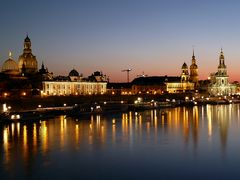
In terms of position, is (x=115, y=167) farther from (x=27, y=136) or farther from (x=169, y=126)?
(x=169, y=126)

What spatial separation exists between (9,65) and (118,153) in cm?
5178

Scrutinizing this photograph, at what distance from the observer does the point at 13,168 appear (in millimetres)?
18422

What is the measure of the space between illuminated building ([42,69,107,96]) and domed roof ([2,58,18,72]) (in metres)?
5.77

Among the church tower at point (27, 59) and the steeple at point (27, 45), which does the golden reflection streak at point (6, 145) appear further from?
the steeple at point (27, 45)

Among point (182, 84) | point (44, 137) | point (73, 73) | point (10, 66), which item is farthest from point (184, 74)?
point (44, 137)

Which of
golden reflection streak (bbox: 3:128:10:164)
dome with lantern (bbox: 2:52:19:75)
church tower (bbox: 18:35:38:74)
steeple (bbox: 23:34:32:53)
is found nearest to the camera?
golden reflection streak (bbox: 3:128:10:164)

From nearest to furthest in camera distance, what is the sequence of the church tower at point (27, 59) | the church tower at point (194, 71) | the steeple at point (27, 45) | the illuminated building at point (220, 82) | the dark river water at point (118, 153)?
1. the dark river water at point (118, 153)
2. the church tower at point (27, 59)
3. the steeple at point (27, 45)
4. the illuminated building at point (220, 82)
5. the church tower at point (194, 71)

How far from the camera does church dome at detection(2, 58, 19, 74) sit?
6956 centimetres

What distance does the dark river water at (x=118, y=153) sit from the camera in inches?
700

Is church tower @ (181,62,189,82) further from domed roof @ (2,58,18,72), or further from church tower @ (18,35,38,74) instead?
domed roof @ (2,58,18,72)

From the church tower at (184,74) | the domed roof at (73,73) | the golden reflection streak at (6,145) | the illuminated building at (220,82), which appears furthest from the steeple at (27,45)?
the illuminated building at (220,82)

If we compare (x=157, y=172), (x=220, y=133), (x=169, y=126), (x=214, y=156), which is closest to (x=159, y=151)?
(x=214, y=156)

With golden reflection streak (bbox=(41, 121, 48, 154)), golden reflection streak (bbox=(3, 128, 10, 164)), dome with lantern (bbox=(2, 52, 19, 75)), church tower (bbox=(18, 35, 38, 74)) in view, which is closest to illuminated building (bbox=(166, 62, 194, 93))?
church tower (bbox=(18, 35, 38, 74))

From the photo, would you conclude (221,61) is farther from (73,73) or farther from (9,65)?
(9,65)
